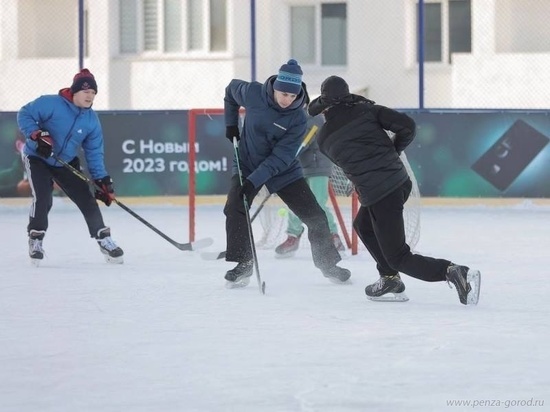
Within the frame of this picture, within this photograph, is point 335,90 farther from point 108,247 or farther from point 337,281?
point 108,247

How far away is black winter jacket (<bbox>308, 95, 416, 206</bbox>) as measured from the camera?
679cm

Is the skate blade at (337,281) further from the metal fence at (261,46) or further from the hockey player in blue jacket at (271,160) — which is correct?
the metal fence at (261,46)

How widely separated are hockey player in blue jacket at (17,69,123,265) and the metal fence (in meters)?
9.49

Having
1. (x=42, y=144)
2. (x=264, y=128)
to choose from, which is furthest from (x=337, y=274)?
(x=42, y=144)

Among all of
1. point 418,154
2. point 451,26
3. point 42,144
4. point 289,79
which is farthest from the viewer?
point 451,26

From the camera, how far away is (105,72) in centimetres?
2011

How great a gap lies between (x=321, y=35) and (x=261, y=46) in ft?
4.93

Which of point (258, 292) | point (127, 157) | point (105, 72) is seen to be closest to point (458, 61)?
point (105, 72)

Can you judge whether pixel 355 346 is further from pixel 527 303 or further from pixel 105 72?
pixel 105 72

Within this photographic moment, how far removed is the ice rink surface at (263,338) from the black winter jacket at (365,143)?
590 millimetres

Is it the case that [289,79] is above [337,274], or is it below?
above

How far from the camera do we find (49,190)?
885 centimetres

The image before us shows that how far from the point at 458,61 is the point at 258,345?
13.2 m

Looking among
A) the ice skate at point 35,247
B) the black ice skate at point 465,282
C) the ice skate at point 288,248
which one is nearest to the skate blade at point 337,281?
the black ice skate at point 465,282
